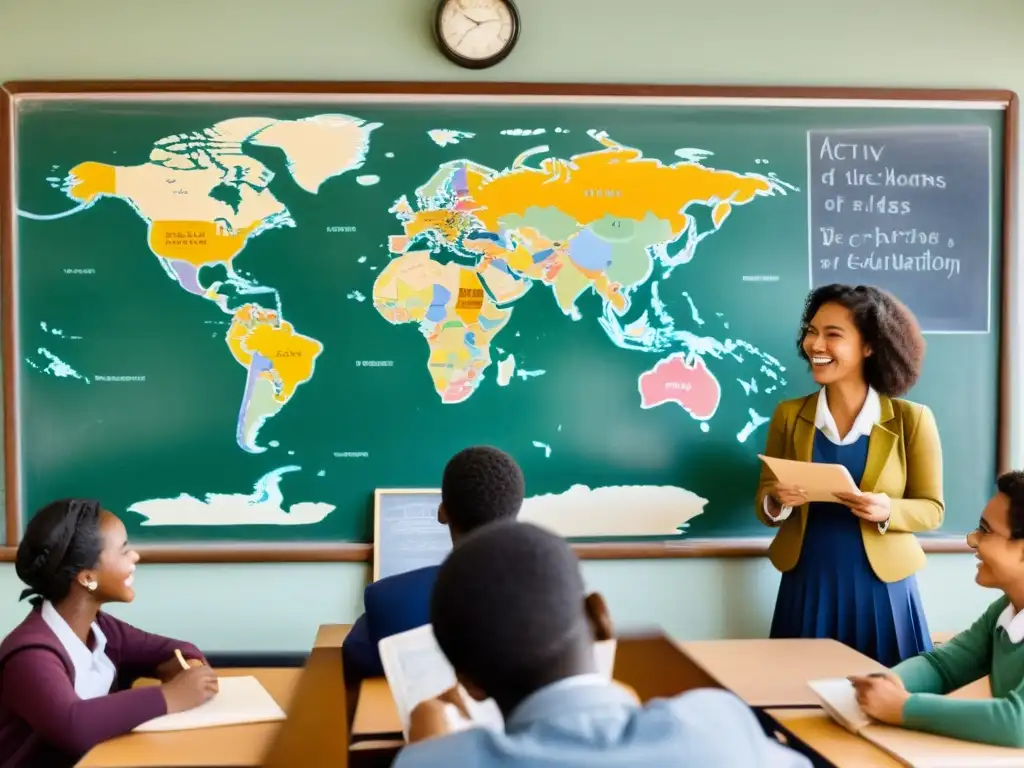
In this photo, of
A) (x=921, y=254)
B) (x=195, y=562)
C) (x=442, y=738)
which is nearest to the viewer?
(x=442, y=738)

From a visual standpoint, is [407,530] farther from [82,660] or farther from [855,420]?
[855,420]

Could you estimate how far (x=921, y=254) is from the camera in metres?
2.98

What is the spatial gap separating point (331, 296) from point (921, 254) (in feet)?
6.73

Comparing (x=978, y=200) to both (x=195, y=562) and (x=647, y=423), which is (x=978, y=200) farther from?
(x=195, y=562)

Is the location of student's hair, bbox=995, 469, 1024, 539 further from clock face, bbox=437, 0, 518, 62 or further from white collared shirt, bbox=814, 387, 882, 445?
clock face, bbox=437, 0, 518, 62

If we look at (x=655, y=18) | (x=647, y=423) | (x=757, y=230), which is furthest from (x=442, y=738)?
(x=655, y=18)

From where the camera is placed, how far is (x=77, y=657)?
174cm

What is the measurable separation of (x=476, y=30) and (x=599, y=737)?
2.50 m

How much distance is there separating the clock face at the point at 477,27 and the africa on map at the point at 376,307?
0.66 feet

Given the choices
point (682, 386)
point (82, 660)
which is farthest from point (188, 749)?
point (682, 386)

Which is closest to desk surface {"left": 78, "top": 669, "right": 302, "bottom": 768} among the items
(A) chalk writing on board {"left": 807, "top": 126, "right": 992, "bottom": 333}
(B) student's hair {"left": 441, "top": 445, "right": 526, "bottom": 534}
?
(B) student's hair {"left": 441, "top": 445, "right": 526, "bottom": 534}

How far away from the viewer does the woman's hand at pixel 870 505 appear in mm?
2367

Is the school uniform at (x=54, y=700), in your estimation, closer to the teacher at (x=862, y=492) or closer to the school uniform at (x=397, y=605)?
the school uniform at (x=397, y=605)

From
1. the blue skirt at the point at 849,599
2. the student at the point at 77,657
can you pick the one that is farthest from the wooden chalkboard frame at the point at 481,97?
the student at the point at 77,657
